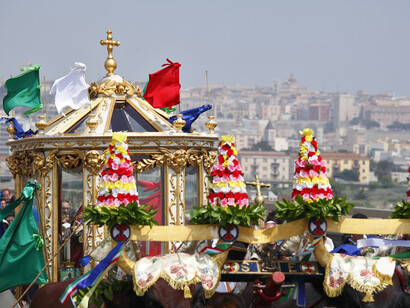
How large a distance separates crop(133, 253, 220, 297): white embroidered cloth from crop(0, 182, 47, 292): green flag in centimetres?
316

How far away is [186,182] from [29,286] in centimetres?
289

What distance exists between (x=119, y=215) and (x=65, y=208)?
337 cm

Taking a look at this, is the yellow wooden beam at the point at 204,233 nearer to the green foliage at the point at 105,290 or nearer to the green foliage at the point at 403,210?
the green foliage at the point at 105,290

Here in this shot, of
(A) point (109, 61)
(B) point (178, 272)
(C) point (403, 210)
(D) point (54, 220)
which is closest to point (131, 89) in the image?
(A) point (109, 61)

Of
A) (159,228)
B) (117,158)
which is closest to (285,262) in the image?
(159,228)

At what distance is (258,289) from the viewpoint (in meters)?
11.7

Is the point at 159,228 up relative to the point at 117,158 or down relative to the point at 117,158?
down

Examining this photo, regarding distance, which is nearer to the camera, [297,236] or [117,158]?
[117,158]

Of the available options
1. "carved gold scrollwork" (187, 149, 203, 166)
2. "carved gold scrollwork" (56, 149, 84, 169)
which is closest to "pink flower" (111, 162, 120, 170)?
"carved gold scrollwork" (56, 149, 84, 169)

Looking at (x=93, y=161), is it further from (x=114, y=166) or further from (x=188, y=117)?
(x=114, y=166)

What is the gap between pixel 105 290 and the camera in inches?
465

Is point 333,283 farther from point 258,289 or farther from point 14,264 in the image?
point 14,264

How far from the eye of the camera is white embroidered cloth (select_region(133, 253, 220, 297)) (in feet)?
38.1

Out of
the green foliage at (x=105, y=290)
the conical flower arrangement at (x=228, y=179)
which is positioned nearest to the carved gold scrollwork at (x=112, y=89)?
the conical flower arrangement at (x=228, y=179)
